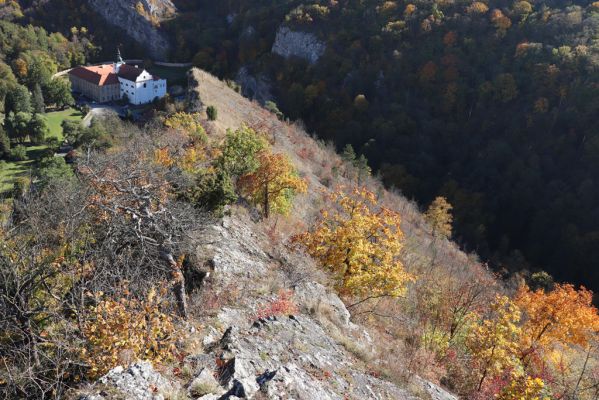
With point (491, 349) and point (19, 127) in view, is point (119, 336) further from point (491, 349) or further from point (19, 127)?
point (19, 127)

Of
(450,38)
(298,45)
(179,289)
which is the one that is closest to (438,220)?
(450,38)

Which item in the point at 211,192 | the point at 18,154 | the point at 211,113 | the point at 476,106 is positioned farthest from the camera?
the point at 476,106

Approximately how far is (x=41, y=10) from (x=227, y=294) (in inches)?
5017

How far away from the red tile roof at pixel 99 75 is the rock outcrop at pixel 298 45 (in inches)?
1304

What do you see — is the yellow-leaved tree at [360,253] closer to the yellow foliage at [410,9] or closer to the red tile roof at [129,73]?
the red tile roof at [129,73]

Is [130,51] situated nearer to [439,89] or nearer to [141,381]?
[439,89]

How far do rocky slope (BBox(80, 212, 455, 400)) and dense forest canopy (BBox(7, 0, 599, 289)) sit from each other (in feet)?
146

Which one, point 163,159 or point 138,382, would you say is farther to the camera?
point 163,159

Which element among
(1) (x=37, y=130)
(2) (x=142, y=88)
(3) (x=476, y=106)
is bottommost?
(1) (x=37, y=130)

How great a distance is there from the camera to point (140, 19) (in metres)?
114

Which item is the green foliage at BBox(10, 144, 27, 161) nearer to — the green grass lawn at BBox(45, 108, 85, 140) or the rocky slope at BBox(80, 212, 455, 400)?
the green grass lawn at BBox(45, 108, 85, 140)

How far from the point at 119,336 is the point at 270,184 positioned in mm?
14197

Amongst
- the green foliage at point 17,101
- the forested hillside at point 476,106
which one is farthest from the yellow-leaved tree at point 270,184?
the green foliage at point 17,101

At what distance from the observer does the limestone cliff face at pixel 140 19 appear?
11312 centimetres
